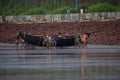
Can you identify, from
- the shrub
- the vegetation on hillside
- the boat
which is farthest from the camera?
the vegetation on hillside

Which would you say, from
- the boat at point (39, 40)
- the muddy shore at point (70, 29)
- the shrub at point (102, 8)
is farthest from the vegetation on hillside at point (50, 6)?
the boat at point (39, 40)

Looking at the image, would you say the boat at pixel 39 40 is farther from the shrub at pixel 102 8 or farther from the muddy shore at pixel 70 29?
the shrub at pixel 102 8

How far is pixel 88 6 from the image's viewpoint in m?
80.1

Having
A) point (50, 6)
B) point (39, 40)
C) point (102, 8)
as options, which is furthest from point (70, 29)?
point (39, 40)

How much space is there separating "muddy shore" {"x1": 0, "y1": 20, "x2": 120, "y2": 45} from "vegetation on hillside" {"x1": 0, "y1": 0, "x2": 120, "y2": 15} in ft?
14.6

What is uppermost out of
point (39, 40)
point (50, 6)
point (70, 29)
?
point (50, 6)

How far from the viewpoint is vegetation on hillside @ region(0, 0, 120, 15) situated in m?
77.9

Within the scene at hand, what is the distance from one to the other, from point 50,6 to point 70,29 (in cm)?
1186

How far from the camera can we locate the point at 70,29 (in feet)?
236

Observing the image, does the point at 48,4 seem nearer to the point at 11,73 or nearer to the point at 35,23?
the point at 35,23

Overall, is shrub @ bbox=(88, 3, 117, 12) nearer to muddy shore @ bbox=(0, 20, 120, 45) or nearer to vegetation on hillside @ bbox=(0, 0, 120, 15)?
vegetation on hillside @ bbox=(0, 0, 120, 15)

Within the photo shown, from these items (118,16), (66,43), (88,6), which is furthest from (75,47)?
(88,6)

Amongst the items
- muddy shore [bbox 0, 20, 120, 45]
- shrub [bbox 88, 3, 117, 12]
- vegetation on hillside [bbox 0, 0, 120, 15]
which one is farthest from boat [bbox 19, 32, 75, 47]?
vegetation on hillside [bbox 0, 0, 120, 15]

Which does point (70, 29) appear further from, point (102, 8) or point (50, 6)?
point (50, 6)
